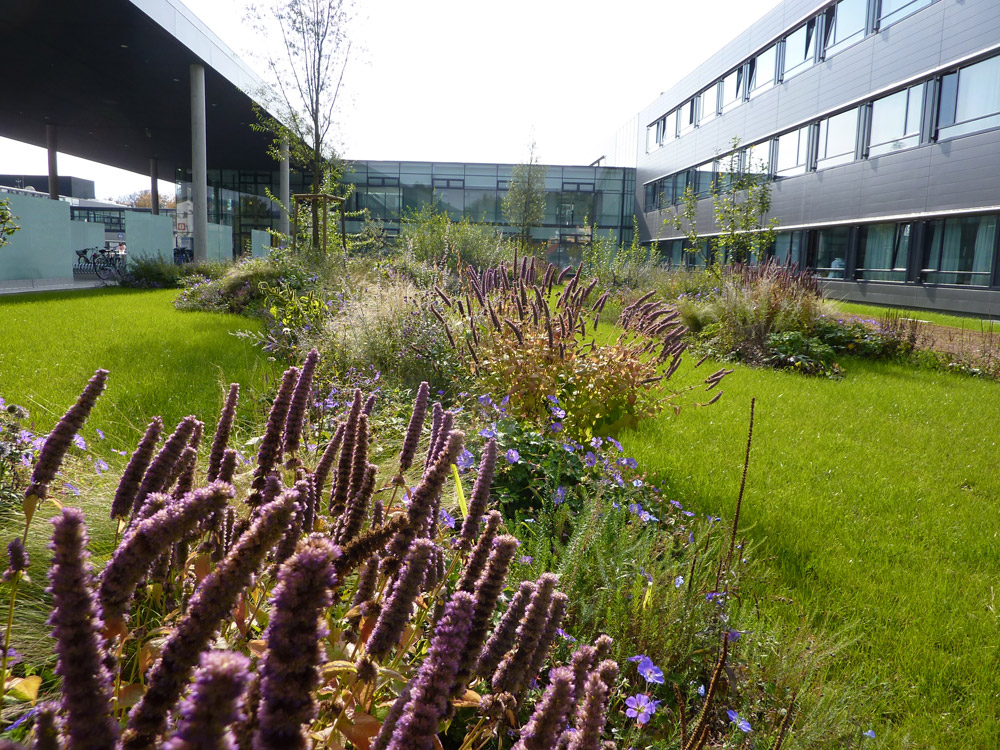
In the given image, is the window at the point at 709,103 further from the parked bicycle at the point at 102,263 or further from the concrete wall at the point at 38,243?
the concrete wall at the point at 38,243

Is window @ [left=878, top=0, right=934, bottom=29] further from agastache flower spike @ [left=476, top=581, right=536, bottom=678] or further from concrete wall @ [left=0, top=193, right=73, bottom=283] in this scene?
concrete wall @ [left=0, top=193, right=73, bottom=283]

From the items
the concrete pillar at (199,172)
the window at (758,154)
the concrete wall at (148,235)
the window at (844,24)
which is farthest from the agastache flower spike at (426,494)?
the window at (758,154)

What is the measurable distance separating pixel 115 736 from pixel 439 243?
15.7 metres

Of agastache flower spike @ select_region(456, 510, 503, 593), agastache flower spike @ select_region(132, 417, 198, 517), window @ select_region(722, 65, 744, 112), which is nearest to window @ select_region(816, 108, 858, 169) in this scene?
window @ select_region(722, 65, 744, 112)

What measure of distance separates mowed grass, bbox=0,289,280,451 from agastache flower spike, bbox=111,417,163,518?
1.91 m

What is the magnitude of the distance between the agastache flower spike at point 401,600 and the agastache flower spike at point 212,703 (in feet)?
1.39

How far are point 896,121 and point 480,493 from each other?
24.2 metres

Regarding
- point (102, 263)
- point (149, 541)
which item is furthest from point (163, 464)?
point (102, 263)

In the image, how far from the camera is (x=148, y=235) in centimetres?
2239

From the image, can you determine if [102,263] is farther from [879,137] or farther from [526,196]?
[879,137]

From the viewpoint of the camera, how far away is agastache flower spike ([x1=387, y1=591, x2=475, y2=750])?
698mm

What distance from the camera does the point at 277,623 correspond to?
1.81 feet

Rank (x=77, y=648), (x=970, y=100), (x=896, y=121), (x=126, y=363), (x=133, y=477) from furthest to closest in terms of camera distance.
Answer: (x=896, y=121), (x=970, y=100), (x=126, y=363), (x=133, y=477), (x=77, y=648)

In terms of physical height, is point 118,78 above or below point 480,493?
above
